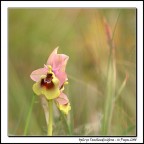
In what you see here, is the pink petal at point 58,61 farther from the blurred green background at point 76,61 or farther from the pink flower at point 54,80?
the blurred green background at point 76,61

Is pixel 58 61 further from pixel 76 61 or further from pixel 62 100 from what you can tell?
pixel 76 61

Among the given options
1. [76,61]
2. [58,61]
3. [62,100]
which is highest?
[76,61]

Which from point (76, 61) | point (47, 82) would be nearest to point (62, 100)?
point (47, 82)

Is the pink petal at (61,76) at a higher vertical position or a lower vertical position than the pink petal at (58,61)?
lower

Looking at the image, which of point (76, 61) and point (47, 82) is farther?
point (76, 61)

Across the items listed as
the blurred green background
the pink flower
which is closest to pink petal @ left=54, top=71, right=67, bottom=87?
the pink flower

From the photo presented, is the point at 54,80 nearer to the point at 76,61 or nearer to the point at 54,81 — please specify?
the point at 54,81

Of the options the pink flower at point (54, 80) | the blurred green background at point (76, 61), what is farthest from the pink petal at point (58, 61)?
the blurred green background at point (76, 61)

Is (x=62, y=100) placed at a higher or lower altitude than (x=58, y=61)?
lower
